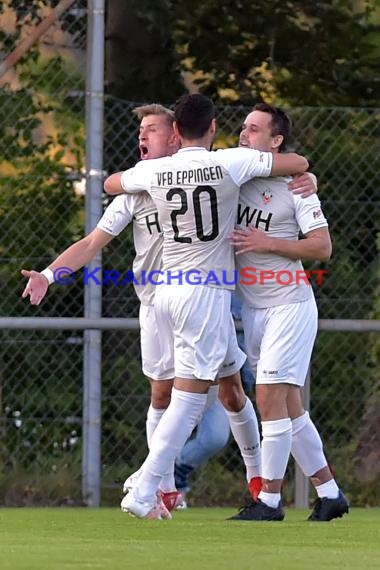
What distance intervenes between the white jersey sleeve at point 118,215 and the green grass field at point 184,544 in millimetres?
1282

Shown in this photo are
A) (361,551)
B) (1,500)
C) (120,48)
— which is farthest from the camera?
(120,48)

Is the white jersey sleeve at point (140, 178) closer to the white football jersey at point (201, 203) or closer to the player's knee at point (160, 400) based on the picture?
the white football jersey at point (201, 203)

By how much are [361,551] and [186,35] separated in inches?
244

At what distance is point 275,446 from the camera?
7.57m

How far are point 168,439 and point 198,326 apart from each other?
0.49 meters

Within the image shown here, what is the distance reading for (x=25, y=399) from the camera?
10023 millimetres

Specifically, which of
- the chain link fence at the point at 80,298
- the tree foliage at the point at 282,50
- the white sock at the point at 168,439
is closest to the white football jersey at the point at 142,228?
the white sock at the point at 168,439

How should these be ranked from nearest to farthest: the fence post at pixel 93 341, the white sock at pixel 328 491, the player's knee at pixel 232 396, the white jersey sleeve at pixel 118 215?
1. the white jersey sleeve at pixel 118 215
2. the white sock at pixel 328 491
3. the player's knee at pixel 232 396
4. the fence post at pixel 93 341

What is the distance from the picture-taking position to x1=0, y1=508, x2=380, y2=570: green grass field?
536 cm

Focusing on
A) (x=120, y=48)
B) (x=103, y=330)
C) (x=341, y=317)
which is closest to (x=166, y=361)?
(x=103, y=330)

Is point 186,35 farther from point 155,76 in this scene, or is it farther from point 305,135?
point 305,135

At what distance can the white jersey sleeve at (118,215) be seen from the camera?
770cm

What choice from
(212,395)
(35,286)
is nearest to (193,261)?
(35,286)

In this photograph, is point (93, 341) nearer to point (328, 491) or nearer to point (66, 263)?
point (66, 263)
